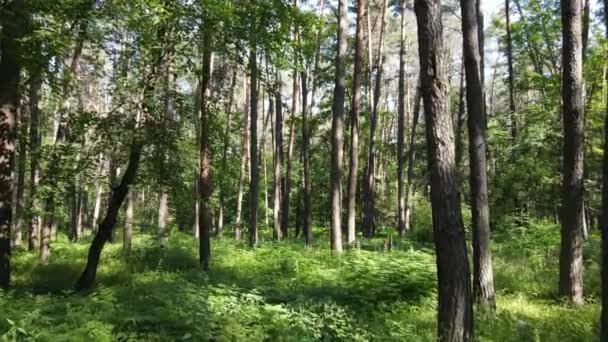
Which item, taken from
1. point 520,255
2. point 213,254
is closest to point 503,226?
point 520,255

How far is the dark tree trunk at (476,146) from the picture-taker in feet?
25.4

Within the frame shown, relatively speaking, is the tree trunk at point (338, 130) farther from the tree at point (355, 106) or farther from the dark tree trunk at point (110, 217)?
the dark tree trunk at point (110, 217)

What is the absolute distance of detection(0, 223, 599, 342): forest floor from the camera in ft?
17.2

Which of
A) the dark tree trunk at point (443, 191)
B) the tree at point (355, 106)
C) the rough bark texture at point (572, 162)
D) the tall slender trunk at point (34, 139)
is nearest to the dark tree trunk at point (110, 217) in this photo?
the tall slender trunk at point (34, 139)

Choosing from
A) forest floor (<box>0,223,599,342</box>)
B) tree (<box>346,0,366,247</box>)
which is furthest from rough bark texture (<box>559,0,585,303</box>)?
tree (<box>346,0,366,247</box>)

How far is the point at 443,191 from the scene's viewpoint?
504 centimetres

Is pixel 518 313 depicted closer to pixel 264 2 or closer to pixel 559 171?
pixel 264 2

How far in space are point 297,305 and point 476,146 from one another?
418 cm

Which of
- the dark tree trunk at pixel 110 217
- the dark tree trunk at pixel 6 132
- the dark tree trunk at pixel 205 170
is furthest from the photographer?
the dark tree trunk at pixel 205 170

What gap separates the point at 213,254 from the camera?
13.4m

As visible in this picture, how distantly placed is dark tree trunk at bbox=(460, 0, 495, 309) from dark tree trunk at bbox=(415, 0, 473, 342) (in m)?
2.89

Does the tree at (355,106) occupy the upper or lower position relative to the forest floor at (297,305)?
upper

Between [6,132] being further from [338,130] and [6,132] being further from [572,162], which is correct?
[572,162]

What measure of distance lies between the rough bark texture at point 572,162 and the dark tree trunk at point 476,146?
4.36ft
